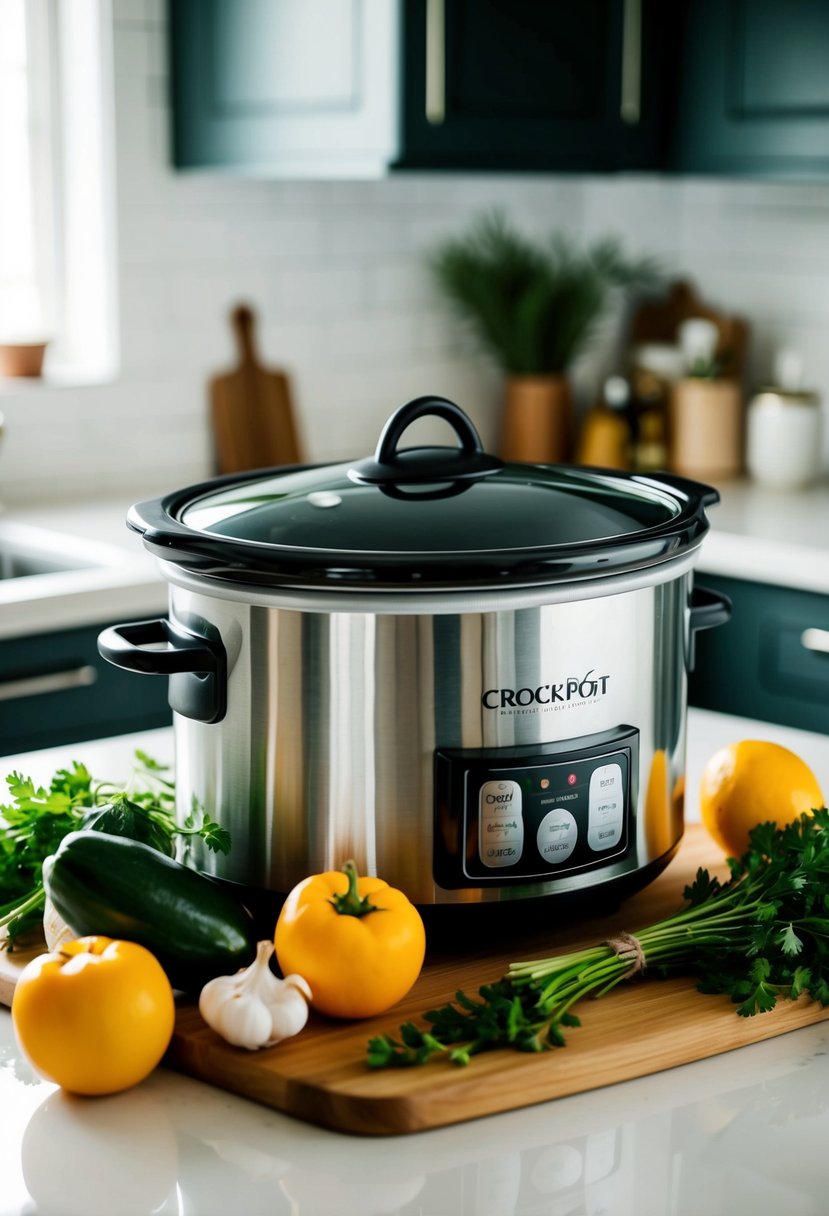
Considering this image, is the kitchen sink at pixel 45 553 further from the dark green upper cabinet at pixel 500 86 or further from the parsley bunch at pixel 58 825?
the parsley bunch at pixel 58 825

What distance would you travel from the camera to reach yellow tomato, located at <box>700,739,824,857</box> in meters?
1.23

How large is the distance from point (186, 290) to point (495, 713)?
213 cm

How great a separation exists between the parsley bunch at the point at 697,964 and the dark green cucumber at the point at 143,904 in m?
0.12

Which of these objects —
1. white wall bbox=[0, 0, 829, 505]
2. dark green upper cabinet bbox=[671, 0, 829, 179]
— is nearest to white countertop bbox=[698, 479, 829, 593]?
white wall bbox=[0, 0, 829, 505]

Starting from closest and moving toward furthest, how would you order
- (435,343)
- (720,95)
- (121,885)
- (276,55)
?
(121,885), (276,55), (720,95), (435,343)

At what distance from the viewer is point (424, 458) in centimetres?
118

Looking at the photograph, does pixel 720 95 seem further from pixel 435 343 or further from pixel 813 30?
pixel 435 343

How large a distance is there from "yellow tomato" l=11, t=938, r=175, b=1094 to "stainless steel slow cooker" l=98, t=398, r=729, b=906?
0.57 feet

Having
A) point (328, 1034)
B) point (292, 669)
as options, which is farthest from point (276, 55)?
point (328, 1034)

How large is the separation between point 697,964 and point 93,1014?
40cm

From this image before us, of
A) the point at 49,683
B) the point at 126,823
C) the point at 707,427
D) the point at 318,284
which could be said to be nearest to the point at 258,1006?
the point at 126,823

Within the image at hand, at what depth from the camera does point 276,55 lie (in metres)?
2.72

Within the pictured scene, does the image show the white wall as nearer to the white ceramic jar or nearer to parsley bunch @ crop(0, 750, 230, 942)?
the white ceramic jar

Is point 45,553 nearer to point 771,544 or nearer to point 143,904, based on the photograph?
point 771,544
